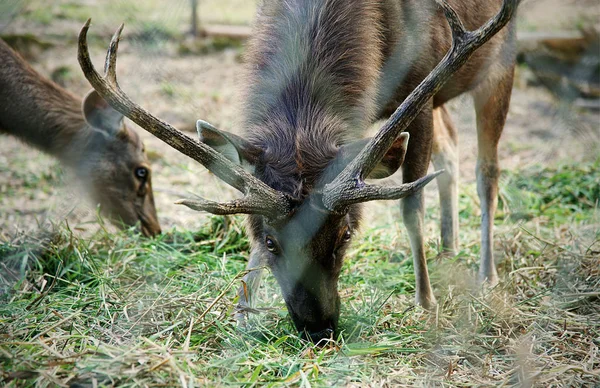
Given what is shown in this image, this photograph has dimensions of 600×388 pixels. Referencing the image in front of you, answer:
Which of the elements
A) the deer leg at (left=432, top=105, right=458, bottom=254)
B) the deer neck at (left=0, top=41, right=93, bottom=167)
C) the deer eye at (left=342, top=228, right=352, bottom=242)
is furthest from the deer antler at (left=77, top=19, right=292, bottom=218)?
the deer neck at (left=0, top=41, right=93, bottom=167)

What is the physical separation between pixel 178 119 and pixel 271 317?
4.45 m

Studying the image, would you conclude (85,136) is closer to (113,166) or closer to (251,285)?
(113,166)

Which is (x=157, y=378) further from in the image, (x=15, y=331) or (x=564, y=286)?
(x=564, y=286)

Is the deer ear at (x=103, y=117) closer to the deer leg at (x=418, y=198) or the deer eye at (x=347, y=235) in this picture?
the deer leg at (x=418, y=198)

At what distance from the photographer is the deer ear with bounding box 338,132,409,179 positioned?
3297 millimetres

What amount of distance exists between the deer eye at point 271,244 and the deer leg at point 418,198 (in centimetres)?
113

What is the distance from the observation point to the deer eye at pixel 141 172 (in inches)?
227

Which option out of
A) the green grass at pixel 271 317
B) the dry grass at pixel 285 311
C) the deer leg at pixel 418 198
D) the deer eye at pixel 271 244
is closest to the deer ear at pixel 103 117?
the dry grass at pixel 285 311

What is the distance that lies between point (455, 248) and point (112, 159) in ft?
9.49

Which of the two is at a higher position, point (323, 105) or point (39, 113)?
point (323, 105)

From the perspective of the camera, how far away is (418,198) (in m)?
4.34

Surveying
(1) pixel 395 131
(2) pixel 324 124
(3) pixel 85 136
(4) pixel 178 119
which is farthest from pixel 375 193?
(4) pixel 178 119

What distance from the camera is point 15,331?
3.26 meters

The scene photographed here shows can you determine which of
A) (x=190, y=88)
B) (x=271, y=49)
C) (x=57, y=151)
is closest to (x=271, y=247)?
(x=271, y=49)
